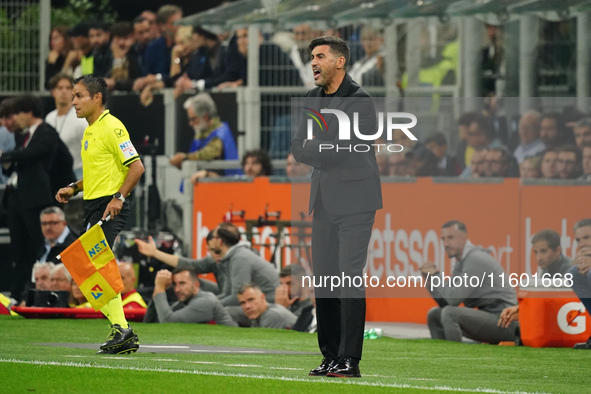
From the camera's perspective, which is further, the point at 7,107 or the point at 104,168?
the point at 7,107

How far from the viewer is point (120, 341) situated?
9484 millimetres

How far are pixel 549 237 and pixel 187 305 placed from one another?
3.77 metres

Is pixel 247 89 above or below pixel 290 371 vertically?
above

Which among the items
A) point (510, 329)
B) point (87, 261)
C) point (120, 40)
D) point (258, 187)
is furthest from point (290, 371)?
point (120, 40)

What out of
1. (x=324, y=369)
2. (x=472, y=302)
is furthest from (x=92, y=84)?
(x=472, y=302)

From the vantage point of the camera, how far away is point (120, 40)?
1811cm

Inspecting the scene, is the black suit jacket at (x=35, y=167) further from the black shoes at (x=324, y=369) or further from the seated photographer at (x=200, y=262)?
the black shoes at (x=324, y=369)

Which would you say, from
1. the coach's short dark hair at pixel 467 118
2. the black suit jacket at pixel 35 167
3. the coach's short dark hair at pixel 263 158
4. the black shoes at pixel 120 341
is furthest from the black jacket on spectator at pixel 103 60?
the black shoes at pixel 120 341

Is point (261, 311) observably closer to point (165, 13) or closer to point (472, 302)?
point (472, 302)

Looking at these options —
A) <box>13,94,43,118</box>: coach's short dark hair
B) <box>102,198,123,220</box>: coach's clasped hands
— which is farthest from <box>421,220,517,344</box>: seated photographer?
<box>13,94,43,118</box>: coach's short dark hair

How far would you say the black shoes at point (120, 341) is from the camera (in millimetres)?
9492

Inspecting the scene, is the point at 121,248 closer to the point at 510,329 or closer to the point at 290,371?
the point at 510,329

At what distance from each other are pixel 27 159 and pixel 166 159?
5.61 ft

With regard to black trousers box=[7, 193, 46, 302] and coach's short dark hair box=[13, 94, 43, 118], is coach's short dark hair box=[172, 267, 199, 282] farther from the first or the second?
coach's short dark hair box=[13, 94, 43, 118]
